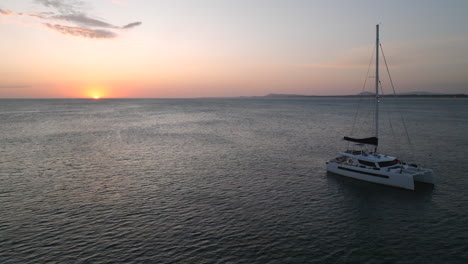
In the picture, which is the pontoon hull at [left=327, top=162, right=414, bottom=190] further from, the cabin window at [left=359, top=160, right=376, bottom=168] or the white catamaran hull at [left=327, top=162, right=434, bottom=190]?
the cabin window at [left=359, top=160, right=376, bottom=168]

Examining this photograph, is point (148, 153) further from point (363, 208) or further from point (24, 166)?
point (363, 208)

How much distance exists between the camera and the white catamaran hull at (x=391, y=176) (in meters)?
31.4

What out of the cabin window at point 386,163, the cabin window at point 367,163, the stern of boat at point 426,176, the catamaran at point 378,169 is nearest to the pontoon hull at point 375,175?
the catamaran at point 378,169

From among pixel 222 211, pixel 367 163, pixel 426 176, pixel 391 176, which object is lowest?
pixel 222 211

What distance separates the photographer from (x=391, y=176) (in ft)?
106

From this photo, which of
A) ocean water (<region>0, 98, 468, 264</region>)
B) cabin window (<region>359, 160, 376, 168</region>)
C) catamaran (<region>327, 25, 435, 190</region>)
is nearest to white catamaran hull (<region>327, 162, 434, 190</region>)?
catamaran (<region>327, 25, 435, 190</region>)

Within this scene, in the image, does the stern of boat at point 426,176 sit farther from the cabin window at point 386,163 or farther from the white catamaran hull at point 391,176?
the cabin window at point 386,163

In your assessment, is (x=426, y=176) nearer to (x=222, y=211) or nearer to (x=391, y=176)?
(x=391, y=176)

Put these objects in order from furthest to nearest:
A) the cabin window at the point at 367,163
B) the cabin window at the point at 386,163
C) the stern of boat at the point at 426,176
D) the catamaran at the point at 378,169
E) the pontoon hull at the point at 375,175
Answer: the cabin window at the point at 367,163 → the cabin window at the point at 386,163 → the stern of boat at the point at 426,176 → the catamaran at the point at 378,169 → the pontoon hull at the point at 375,175

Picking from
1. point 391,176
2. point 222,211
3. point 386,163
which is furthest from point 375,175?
point 222,211

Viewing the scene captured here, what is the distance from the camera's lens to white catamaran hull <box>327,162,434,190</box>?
31.4 meters

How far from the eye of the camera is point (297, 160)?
4619 centimetres

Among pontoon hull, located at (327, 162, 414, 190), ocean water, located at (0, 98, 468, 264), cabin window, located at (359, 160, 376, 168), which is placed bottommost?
ocean water, located at (0, 98, 468, 264)

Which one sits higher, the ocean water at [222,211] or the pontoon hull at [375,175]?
the pontoon hull at [375,175]
